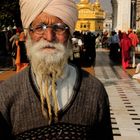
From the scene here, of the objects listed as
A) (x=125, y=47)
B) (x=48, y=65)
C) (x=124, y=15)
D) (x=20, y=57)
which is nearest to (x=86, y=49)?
(x=125, y=47)

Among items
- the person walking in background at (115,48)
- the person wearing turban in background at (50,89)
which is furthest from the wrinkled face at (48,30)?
the person walking in background at (115,48)

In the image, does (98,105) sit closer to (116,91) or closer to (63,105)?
(63,105)

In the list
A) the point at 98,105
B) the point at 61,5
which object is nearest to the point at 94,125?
the point at 98,105

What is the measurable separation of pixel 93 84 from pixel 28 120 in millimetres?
300

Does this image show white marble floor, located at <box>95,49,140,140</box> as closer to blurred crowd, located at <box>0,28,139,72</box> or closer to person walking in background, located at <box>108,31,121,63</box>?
blurred crowd, located at <box>0,28,139,72</box>

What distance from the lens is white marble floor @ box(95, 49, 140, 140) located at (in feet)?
21.6

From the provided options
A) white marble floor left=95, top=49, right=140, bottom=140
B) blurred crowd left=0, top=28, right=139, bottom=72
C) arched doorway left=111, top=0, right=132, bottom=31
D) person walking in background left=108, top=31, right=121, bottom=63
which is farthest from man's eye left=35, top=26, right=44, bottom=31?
arched doorway left=111, top=0, right=132, bottom=31

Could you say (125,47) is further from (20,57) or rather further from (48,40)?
(48,40)

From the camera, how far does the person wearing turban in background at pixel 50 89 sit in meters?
1.79

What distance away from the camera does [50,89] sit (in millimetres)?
1842

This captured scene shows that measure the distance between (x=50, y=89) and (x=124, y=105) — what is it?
23.3 ft

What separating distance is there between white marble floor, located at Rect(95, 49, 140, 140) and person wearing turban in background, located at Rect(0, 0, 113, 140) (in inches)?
171

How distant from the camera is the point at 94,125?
1.85 m

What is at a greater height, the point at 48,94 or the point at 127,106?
the point at 48,94
